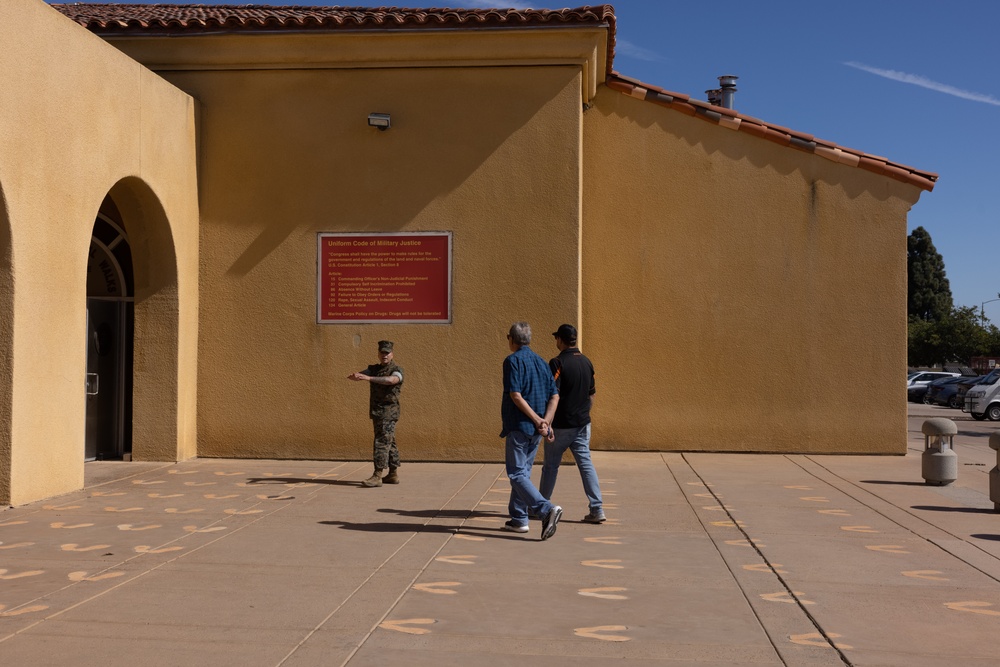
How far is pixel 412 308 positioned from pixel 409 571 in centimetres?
655

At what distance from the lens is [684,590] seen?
6.25 m

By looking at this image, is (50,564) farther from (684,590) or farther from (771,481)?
(771,481)

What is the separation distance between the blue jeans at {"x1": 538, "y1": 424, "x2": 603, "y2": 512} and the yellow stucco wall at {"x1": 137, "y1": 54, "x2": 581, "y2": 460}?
4.21 m

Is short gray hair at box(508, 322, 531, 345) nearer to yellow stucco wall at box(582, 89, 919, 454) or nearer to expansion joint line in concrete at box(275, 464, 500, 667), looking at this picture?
expansion joint line in concrete at box(275, 464, 500, 667)

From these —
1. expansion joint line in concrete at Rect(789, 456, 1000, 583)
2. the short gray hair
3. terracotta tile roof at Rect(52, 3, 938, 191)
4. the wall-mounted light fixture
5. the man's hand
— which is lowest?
expansion joint line in concrete at Rect(789, 456, 1000, 583)

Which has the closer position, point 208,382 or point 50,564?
point 50,564

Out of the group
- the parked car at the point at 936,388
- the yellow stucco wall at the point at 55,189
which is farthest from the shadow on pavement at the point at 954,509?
the parked car at the point at 936,388

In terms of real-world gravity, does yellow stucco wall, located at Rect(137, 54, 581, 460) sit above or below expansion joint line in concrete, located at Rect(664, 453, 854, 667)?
above

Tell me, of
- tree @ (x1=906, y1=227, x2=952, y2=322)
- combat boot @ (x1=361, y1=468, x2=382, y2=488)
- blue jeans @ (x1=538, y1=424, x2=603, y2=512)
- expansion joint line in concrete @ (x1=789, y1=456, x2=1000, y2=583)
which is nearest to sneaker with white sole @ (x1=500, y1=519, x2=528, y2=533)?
blue jeans @ (x1=538, y1=424, x2=603, y2=512)

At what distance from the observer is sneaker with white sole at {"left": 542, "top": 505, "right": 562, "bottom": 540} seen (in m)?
7.80

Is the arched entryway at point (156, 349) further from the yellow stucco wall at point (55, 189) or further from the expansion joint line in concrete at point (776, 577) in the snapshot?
the expansion joint line in concrete at point (776, 577)

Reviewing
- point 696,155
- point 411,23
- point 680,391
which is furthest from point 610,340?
point 411,23

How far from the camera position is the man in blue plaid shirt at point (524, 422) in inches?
311

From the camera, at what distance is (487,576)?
6594mm
